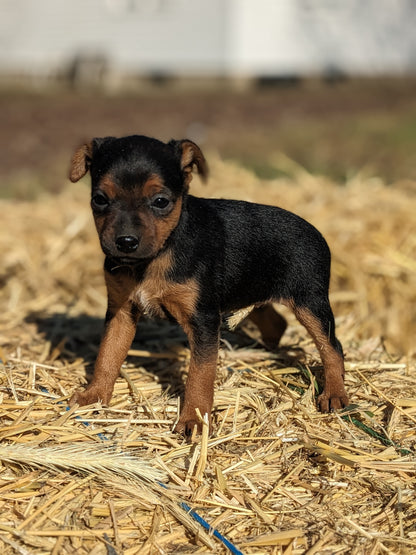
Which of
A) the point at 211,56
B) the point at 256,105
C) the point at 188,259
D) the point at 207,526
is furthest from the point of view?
the point at 211,56

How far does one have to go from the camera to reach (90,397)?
546 cm

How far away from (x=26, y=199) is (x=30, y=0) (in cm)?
2295

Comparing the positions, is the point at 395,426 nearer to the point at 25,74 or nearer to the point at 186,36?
the point at 186,36

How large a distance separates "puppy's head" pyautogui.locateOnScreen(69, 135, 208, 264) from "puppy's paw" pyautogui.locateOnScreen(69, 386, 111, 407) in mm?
1093

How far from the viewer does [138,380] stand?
19.7ft

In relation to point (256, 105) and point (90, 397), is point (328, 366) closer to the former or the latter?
point (90, 397)

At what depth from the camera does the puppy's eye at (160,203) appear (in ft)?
16.3

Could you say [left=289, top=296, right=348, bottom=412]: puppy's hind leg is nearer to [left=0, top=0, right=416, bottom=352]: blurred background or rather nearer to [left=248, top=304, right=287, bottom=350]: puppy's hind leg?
[left=248, top=304, right=287, bottom=350]: puppy's hind leg

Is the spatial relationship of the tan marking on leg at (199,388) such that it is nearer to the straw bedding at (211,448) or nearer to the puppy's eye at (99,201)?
the straw bedding at (211,448)

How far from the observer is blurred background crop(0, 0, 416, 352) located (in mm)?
9359

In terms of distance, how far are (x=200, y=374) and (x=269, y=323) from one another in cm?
148

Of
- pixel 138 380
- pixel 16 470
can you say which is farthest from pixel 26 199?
pixel 16 470

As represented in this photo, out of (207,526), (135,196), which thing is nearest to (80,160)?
(135,196)

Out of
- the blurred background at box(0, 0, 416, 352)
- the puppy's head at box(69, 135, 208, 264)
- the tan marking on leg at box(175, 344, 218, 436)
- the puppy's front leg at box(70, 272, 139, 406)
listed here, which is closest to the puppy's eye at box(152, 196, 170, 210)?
the puppy's head at box(69, 135, 208, 264)
